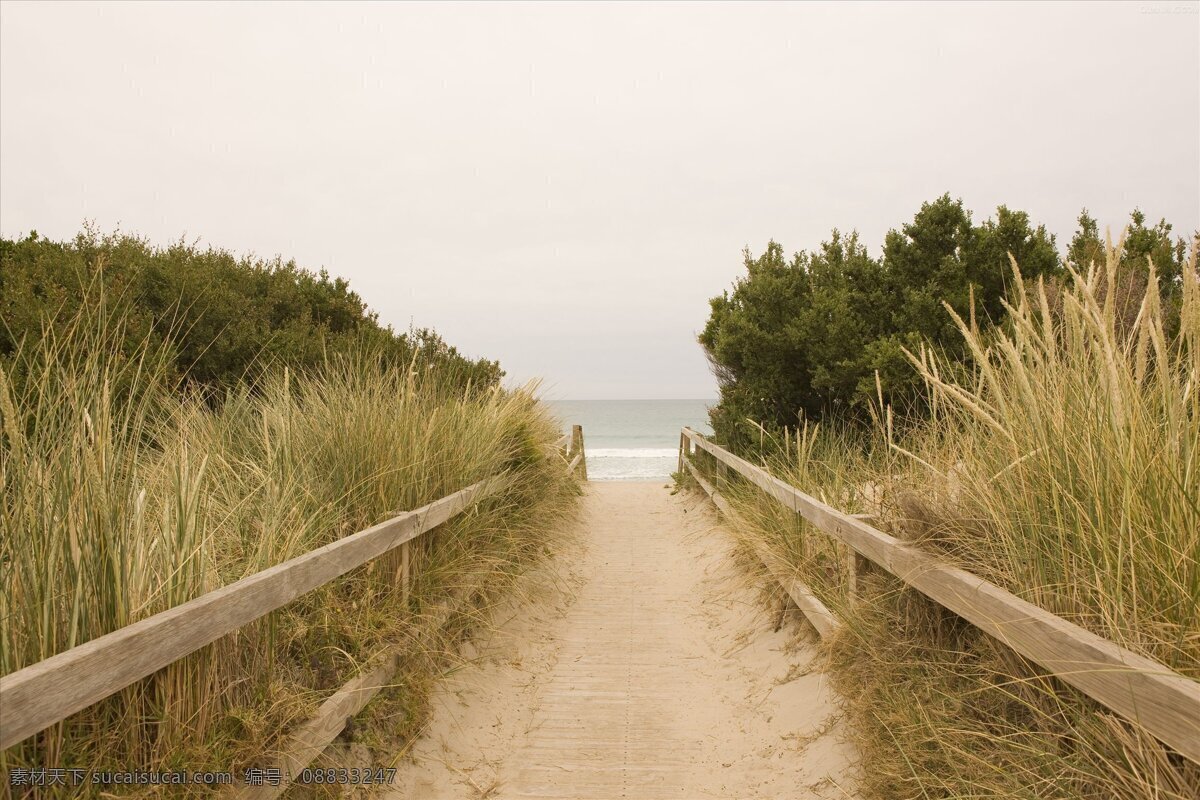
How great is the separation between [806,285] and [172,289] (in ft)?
24.6

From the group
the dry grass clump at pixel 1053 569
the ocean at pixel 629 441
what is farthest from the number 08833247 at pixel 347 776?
the ocean at pixel 629 441

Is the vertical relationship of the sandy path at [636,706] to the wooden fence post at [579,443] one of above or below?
below

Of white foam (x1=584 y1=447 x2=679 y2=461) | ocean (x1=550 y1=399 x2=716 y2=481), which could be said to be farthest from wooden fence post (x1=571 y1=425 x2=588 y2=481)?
white foam (x1=584 y1=447 x2=679 y2=461)

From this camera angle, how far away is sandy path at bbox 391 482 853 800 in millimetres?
3721

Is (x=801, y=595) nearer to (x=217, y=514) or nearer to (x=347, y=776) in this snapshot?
(x=347, y=776)

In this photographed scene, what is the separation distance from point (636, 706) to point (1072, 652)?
10.1 ft

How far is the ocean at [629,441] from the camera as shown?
27.0 meters

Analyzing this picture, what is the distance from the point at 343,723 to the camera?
3.15 metres

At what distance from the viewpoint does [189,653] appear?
2258 millimetres

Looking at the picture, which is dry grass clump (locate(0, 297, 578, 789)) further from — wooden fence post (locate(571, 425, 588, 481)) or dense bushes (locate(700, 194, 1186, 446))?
wooden fence post (locate(571, 425, 588, 481))

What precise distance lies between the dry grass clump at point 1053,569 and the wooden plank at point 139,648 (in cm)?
230

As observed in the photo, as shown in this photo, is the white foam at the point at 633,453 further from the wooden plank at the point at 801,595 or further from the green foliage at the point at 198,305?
the wooden plank at the point at 801,595

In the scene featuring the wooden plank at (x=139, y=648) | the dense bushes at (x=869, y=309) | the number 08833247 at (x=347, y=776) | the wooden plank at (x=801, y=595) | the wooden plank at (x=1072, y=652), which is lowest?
the number 08833247 at (x=347, y=776)

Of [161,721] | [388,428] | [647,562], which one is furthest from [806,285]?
[161,721]
